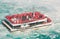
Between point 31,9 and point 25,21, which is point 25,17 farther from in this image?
point 31,9

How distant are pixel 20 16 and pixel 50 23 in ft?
0.76

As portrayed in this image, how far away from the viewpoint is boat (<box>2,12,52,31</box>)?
1338mm

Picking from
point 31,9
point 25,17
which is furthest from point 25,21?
point 31,9

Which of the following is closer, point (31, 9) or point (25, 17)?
point (25, 17)

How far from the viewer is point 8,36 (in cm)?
129

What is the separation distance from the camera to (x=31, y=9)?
1570 millimetres

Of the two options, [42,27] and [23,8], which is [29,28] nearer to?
[42,27]

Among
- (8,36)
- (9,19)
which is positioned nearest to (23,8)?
(9,19)

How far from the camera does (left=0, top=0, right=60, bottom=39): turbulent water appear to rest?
4.28 feet

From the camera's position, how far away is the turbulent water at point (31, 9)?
4.28 ft

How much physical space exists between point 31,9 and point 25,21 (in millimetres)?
228

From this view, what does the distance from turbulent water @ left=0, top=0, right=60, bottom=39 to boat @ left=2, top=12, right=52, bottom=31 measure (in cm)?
3

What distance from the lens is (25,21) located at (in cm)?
137

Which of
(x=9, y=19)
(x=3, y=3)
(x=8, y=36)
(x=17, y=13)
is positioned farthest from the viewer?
(x=3, y=3)
